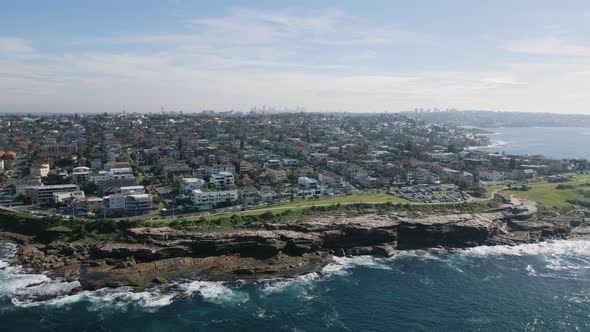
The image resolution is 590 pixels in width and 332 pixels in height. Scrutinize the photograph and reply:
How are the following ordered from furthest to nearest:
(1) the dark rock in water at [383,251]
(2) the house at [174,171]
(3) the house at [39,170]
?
(2) the house at [174,171] < (3) the house at [39,170] < (1) the dark rock in water at [383,251]

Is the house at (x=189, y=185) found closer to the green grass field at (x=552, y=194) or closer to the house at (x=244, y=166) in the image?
the house at (x=244, y=166)

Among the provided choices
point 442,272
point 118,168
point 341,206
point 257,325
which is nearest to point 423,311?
point 442,272

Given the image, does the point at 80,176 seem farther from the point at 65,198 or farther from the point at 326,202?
the point at 326,202

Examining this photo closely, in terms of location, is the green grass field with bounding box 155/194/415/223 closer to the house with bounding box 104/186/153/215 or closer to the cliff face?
the cliff face

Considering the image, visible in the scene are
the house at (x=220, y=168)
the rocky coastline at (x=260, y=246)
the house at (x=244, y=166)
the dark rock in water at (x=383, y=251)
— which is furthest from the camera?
the house at (x=244, y=166)

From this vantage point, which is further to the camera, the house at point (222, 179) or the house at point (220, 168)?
the house at point (220, 168)

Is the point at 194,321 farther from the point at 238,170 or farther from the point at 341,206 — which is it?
the point at 238,170

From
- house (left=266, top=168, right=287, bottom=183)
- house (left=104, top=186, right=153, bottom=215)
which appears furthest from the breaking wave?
house (left=266, top=168, right=287, bottom=183)

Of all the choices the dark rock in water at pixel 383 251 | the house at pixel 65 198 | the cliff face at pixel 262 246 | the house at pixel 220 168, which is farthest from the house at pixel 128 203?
the dark rock in water at pixel 383 251
